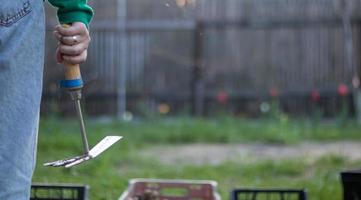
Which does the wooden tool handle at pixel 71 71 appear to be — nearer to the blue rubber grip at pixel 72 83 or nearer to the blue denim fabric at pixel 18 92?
the blue rubber grip at pixel 72 83

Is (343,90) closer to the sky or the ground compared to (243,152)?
closer to the sky

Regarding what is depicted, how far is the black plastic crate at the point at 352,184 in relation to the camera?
275cm

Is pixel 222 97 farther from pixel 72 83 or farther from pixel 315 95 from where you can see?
pixel 72 83

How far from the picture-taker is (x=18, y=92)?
1730mm

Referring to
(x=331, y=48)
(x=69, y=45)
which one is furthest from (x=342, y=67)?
(x=69, y=45)

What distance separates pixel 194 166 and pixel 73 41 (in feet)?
11.0

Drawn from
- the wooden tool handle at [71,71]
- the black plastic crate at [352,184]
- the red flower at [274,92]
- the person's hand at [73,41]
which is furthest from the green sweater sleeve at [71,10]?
the red flower at [274,92]

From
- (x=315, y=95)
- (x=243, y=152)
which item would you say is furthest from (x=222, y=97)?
(x=243, y=152)

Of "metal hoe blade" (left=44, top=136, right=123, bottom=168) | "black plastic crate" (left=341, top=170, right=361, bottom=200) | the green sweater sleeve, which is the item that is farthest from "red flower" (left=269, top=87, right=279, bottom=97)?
the green sweater sleeve

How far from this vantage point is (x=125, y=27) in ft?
31.2

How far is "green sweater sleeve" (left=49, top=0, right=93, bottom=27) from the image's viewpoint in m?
1.90

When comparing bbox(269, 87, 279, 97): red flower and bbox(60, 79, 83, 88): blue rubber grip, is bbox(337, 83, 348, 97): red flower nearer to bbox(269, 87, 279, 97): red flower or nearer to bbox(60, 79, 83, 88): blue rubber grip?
bbox(269, 87, 279, 97): red flower

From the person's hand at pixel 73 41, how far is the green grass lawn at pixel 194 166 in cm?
188

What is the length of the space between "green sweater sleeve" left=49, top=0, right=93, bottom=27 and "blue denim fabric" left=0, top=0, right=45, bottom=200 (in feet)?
0.38
